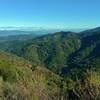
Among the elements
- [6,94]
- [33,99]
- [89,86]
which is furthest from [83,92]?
[6,94]

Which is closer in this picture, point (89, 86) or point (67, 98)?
point (89, 86)

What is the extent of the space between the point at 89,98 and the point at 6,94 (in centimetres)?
258

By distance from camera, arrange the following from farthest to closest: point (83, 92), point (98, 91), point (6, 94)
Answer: point (6, 94), point (83, 92), point (98, 91)

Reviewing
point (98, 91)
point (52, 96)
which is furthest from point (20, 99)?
point (98, 91)

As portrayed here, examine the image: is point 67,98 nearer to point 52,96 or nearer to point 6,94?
point 52,96

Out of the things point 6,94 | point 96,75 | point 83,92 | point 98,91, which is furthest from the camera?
point 6,94

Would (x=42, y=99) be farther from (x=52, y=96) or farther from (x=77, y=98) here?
(x=77, y=98)

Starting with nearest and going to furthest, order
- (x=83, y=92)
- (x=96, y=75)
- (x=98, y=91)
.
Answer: (x=98, y=91) → (x=83, y=92) → (x=96, y=75)

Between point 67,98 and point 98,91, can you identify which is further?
point 67,98

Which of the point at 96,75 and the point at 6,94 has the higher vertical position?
the point at 96,75

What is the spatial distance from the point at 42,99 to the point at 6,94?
1.62 meters

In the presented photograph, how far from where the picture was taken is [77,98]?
753 centimetres

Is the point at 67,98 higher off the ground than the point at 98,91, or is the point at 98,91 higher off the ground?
the point at 98,91

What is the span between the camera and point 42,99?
704cm
